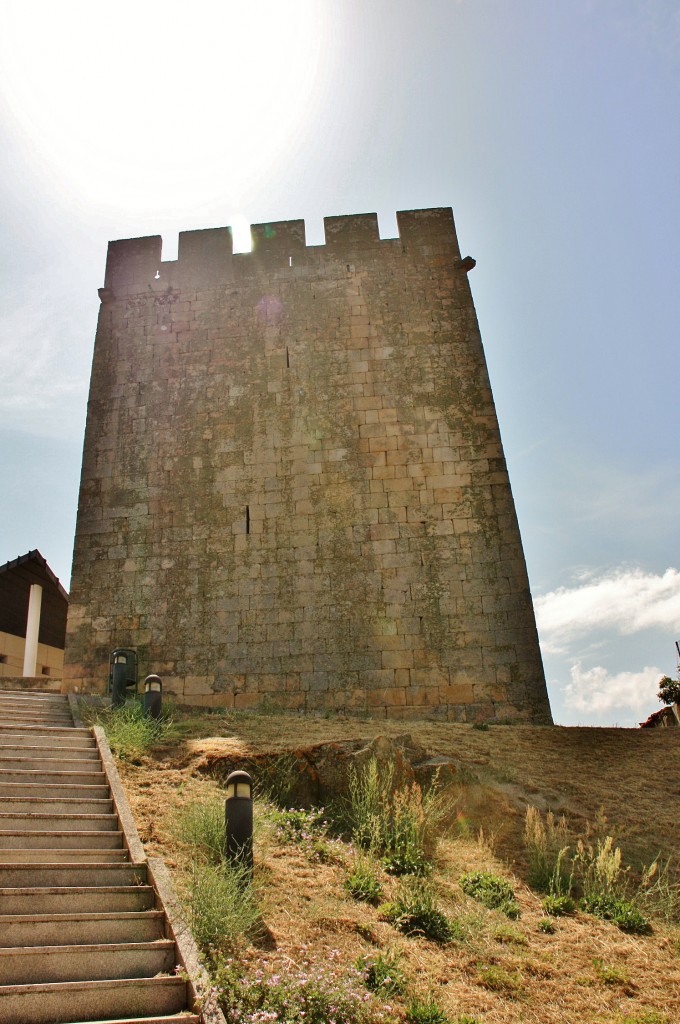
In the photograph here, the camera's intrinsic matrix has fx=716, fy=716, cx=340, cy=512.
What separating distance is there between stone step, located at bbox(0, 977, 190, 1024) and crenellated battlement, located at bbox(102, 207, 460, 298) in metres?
11.7

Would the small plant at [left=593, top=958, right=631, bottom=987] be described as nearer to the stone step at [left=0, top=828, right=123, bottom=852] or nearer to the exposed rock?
the exposed rock

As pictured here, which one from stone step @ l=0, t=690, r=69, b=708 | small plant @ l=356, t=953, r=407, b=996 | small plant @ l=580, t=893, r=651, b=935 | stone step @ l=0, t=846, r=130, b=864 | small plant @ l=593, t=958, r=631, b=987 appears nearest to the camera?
small plant @ l=356, t=953, r=407, b=996

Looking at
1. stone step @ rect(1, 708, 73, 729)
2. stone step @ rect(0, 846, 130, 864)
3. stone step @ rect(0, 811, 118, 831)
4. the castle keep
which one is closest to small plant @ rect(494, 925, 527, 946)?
stone step @ rect(0, 846, 130, 864)

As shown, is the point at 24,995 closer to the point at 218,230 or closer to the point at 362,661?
the point at 362,661

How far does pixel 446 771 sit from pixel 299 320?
8.65 m

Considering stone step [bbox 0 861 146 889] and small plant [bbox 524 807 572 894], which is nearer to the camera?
stone step [bbox 0 861 146 889]

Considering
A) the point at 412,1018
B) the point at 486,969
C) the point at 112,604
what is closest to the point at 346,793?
the point at 486,969

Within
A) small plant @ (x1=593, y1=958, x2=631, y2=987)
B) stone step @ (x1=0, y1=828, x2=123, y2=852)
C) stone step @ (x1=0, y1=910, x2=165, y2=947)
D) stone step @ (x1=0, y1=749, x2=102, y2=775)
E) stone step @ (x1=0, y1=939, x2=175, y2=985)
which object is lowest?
small plant @ (x1=593, y1=958, x2=631, y2=987)

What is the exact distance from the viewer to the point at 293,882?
15.5 feet

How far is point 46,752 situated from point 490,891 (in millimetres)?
4165

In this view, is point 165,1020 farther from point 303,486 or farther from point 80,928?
point 303,486

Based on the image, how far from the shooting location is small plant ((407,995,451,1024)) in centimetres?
348

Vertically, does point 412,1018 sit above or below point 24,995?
below

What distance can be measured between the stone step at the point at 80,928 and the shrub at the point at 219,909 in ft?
0.74
